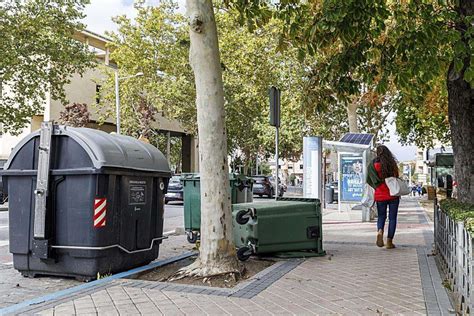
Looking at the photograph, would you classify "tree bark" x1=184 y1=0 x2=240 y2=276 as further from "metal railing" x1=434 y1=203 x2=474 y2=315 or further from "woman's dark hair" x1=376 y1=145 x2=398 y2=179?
"woman's dark hair" x1=376 y1=145 x2=398 y2=179

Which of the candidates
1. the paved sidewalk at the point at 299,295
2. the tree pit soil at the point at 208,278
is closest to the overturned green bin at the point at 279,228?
the tree pit soil at the point at 208,278

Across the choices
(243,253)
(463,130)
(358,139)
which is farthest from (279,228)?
(358,139)

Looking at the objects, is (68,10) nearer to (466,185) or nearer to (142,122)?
(142,122)

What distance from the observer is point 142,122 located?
35.1 metres

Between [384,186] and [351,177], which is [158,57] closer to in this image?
[351,177]

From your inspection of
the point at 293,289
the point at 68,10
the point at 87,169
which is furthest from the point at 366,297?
the point at 68,10

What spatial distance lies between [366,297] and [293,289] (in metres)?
0.80

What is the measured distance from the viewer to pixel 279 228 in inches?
302

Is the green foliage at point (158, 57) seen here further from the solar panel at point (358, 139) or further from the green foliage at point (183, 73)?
the solar panel at point (358, 139)

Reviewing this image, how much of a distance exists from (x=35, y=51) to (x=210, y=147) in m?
19.3

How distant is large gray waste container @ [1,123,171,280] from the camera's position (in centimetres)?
623

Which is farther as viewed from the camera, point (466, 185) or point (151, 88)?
point (151, 88)

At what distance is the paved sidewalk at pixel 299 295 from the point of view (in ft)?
16.0

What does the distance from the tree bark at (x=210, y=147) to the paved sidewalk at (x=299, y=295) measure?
0.63m
